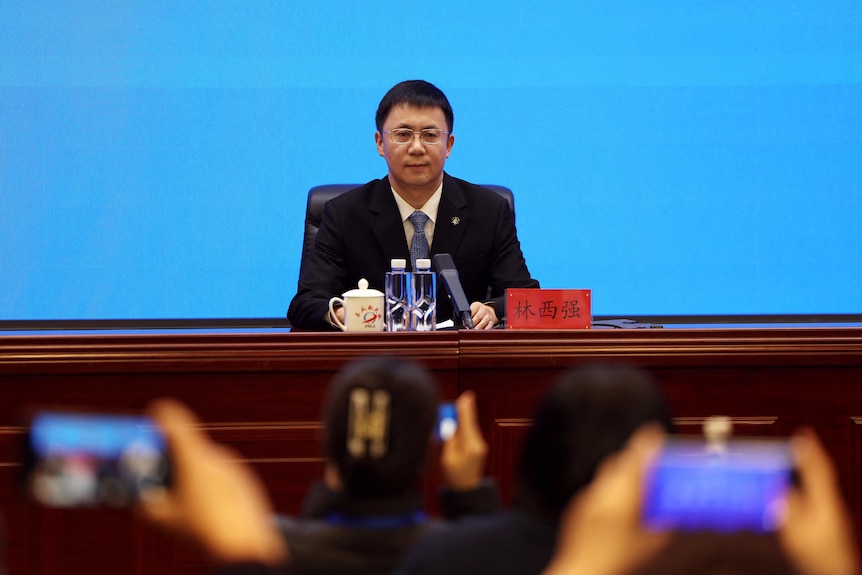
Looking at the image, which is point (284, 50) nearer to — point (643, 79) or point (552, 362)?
point (643, 79)

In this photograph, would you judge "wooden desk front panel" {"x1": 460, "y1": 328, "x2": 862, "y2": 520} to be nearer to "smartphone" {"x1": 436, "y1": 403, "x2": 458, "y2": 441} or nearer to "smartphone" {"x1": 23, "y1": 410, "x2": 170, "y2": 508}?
"smartphone" {"x1": 436, "y1": 403, "x2": 458, "y2": 441}

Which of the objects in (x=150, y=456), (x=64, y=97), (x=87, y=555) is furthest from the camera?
(x=64, y=97)

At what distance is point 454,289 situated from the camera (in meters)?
2.63

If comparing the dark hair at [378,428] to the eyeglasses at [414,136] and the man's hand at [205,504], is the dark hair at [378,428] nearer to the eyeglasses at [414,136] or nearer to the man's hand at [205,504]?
the man's hand at [205,504]

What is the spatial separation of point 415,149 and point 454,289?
745 mm

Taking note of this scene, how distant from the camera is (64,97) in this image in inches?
155

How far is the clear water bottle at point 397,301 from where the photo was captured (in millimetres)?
2840

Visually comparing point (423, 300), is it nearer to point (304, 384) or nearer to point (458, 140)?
point (304, 384)

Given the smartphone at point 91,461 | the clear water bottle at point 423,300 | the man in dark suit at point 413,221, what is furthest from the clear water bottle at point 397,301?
the smartphone at point 91,461

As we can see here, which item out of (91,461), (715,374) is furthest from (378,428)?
(715,374)

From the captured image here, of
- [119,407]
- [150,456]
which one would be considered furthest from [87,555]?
[150,456]

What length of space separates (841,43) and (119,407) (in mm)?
3040

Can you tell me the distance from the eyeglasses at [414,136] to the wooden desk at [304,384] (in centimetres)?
104

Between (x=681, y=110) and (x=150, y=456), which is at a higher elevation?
(x=681, y=110)
